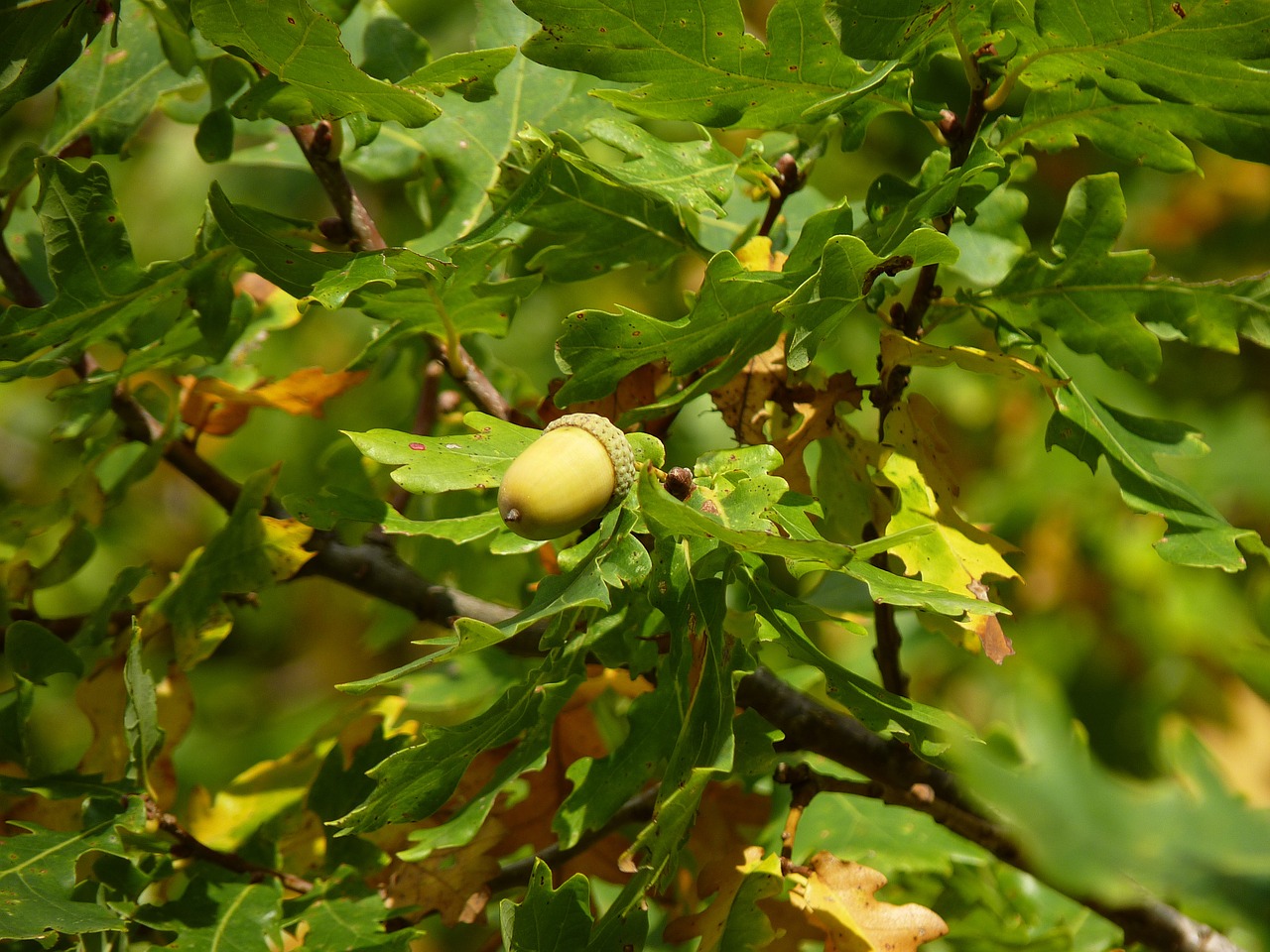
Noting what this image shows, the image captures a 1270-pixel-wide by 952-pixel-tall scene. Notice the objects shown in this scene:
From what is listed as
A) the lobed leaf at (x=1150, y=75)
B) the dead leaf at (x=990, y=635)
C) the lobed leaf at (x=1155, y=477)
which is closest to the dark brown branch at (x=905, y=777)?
the dead leaf at (x=990, y=635)

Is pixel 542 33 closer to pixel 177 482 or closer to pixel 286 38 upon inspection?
pixel 286 38

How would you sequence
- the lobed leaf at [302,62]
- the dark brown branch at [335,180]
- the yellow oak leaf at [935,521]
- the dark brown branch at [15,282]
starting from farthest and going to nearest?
the dark brown branch at [15,282]
the dark brown branch at [335,180]
the yellow oak leaf at [935,521]
the lobed leaf at [302,62]

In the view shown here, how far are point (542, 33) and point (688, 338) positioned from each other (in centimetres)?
26

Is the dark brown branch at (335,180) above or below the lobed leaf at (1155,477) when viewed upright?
above

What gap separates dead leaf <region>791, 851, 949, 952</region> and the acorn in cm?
43

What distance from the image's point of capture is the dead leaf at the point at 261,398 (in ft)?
4.30

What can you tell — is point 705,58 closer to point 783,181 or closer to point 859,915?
point 783,181

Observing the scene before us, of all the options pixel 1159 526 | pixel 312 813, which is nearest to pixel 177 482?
→ pixel 312 813

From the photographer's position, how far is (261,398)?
1304mm

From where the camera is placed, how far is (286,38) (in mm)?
849

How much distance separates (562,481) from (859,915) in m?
0.51

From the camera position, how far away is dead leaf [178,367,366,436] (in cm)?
131

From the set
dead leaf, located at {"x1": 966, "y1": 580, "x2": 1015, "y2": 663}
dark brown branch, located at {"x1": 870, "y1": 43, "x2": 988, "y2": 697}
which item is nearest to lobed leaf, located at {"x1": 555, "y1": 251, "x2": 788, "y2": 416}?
dark brown branch, located at {"x1": 870, "y1": 43, "x2": 988, "y2": 697}

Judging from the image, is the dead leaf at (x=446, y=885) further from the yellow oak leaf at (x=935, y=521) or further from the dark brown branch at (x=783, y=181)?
the dark brown branch at (x=783, y=181)
